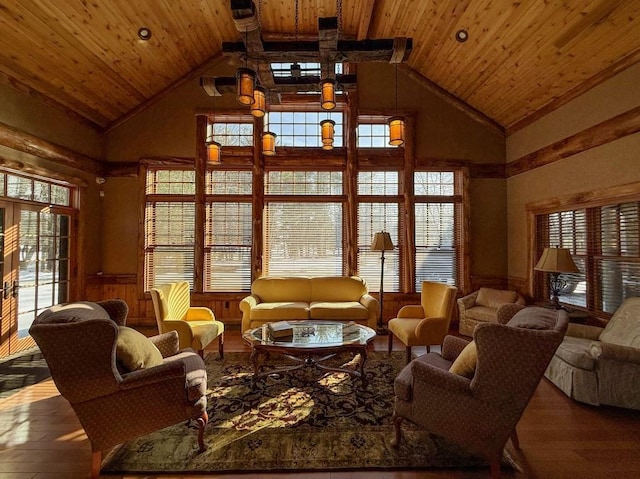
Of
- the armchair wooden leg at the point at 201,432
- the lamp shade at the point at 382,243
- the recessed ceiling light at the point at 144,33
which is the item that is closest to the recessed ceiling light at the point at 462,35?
the lamp shade at the point at 382,243

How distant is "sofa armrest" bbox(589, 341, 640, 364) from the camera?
2.72 meters

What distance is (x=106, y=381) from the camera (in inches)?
78.1

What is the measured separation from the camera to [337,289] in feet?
17.3

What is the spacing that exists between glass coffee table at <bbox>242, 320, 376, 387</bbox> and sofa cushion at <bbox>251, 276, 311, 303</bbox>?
138 centimetres

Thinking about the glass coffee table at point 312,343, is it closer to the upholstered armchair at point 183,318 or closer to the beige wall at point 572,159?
the upholstered armchair at point 183,318

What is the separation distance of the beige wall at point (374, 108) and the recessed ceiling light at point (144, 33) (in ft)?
4.39

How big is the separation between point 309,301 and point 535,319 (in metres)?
3.59

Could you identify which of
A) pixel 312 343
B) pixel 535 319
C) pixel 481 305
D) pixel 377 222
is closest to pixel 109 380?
pixel 312 343

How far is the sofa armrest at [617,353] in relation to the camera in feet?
8.91

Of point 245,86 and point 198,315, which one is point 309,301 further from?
point 245,86

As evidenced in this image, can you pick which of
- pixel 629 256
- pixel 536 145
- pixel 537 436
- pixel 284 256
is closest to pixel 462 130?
pixel 536 145

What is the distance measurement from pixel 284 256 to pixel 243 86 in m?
3.47

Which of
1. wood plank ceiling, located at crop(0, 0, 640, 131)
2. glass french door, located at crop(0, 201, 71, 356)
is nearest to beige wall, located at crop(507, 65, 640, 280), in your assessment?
wood plank ceiling, located at crop(0, 0, 640, 131)

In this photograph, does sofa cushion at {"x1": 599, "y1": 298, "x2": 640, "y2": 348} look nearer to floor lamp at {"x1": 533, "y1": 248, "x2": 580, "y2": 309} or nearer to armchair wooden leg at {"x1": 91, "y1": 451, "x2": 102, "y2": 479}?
floor lamp at {"x1": 533, "y1": 248, "x2": 580, "y2": 309}
